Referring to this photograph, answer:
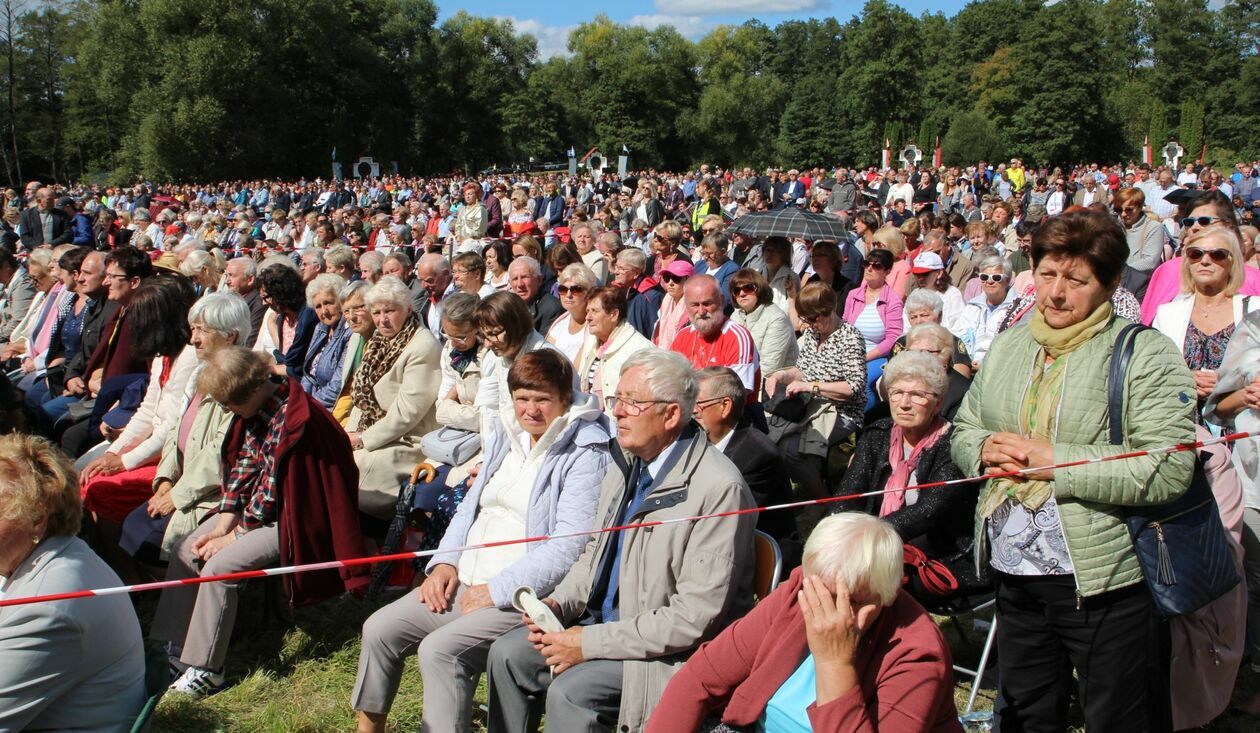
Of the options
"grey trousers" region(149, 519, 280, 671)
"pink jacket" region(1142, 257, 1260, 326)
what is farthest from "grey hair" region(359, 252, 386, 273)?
"pink jacket" region(1142, 257, 1260, 326)

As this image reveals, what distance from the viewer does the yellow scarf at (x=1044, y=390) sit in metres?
2.72

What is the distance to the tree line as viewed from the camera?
157 ft

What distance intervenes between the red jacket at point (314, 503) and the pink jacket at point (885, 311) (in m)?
3.73

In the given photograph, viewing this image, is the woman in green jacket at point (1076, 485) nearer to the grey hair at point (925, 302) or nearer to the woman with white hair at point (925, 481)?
the woman with white hair at point (925, 481)

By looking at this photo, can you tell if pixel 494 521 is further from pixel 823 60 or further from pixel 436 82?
pixel 823 60

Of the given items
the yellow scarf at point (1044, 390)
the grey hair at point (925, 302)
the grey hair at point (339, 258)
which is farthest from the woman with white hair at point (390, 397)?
the grey hair at point (339, 258)

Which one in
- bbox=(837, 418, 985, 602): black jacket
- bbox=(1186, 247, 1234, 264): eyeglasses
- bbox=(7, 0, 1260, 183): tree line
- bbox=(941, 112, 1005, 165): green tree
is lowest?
bbox=(837, 418, 985, 602): black jacket

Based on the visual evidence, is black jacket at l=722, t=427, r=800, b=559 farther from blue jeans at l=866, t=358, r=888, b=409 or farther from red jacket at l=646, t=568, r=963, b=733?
blue jeans at l=866, t=358, r=888, b=409

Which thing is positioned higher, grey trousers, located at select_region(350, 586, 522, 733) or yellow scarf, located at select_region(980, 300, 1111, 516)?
yellow scarf, located at select_region(980, 300, 1111, 516)

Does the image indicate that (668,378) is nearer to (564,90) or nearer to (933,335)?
(933,335)

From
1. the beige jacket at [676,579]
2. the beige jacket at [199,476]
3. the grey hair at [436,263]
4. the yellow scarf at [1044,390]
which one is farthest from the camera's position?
the grey hair at [436,263]

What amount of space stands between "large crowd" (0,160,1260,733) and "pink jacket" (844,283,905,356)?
17mm

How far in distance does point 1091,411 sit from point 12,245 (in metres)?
16.9

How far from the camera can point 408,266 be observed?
29.2 ft
